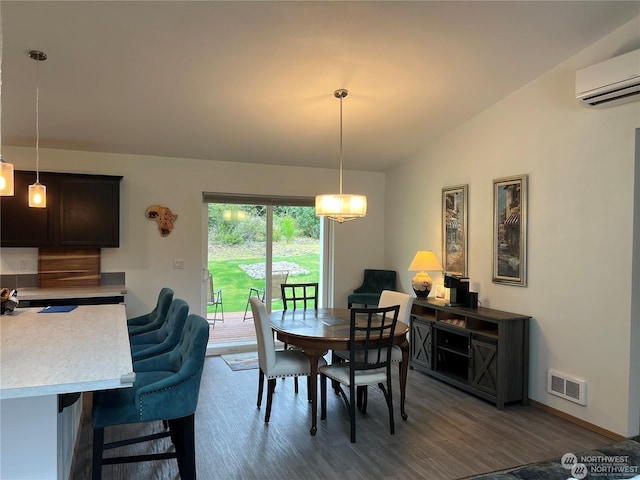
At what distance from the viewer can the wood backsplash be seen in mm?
4758

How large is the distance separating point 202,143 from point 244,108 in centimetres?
97

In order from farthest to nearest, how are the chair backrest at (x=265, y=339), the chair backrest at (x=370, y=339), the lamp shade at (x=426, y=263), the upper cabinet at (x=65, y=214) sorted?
the lamp shade at (x=426, y=263) → the upper cabinet at (x=65, y=214) → the chair backrest at (x=265, y=339) → the chair backrest at (x=370, y=339)

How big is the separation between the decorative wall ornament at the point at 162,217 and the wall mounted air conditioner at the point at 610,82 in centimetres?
438

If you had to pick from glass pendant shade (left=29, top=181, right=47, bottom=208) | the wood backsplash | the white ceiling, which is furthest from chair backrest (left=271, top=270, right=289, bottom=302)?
glass pendant shade (left=29, top=181, right=47, bottom=208)

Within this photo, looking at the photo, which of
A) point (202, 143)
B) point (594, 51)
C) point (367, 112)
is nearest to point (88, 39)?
point (202, 143)

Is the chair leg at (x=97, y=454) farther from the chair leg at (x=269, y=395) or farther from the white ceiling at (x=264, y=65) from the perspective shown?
the white ceiling at (x=264, y=65)

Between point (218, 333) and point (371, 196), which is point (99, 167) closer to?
point (218, 333)

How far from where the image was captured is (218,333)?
5.88 metres

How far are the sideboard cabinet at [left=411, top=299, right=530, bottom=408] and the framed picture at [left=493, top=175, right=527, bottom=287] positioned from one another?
40cm

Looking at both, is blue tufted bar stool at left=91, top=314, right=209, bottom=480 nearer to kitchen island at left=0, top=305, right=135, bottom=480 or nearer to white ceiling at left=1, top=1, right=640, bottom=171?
kitchen island at left=0, top=305, right=135, bottom=480

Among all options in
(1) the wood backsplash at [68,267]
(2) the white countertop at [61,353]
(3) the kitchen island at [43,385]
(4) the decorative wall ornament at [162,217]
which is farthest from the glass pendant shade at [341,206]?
(1) the wood backsplash at [68,267]

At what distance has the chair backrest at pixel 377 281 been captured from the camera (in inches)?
244

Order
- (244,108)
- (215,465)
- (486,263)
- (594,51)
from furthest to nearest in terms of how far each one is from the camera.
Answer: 1. (486,263)
2. (244,108)
3. (594,51)
4. (215,465)

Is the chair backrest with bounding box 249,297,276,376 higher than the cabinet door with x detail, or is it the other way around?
the chair backrest with bounding box 249,297,276,376
